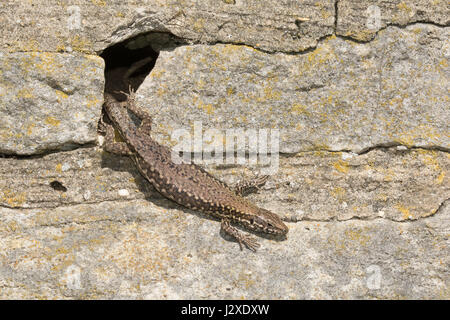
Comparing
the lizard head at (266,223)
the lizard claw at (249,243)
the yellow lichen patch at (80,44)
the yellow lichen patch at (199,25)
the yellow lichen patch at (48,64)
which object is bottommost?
the lizard claw at (249,243)

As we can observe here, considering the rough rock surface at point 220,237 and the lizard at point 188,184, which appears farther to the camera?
the lizard at point 188,184

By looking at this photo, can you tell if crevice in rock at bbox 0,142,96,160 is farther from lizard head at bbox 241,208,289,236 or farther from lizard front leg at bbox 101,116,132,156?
lizard head at bbox 241,208,289,236

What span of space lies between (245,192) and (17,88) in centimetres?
254

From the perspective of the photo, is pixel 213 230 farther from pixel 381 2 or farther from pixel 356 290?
pixel 381 2

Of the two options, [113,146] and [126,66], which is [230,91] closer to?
[113,146]

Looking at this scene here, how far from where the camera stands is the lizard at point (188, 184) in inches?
197

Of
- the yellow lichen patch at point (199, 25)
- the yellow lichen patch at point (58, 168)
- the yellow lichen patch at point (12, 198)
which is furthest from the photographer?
the yellow lichen patch at point (199, 25)

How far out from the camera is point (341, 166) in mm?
5266

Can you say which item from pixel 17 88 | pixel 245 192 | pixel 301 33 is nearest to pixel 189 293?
pixel 245 192

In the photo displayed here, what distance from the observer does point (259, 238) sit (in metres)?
5.11

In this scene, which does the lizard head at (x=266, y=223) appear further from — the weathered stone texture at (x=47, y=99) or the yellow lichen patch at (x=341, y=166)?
the weathered stone texture at (x=47, y=99)

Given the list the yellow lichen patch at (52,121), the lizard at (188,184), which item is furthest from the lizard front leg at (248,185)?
the yellow lichen patch at (52,121)

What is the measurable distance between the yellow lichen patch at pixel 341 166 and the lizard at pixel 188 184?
80 cm

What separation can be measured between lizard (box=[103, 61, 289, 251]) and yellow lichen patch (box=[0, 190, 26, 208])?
973 millimetres
